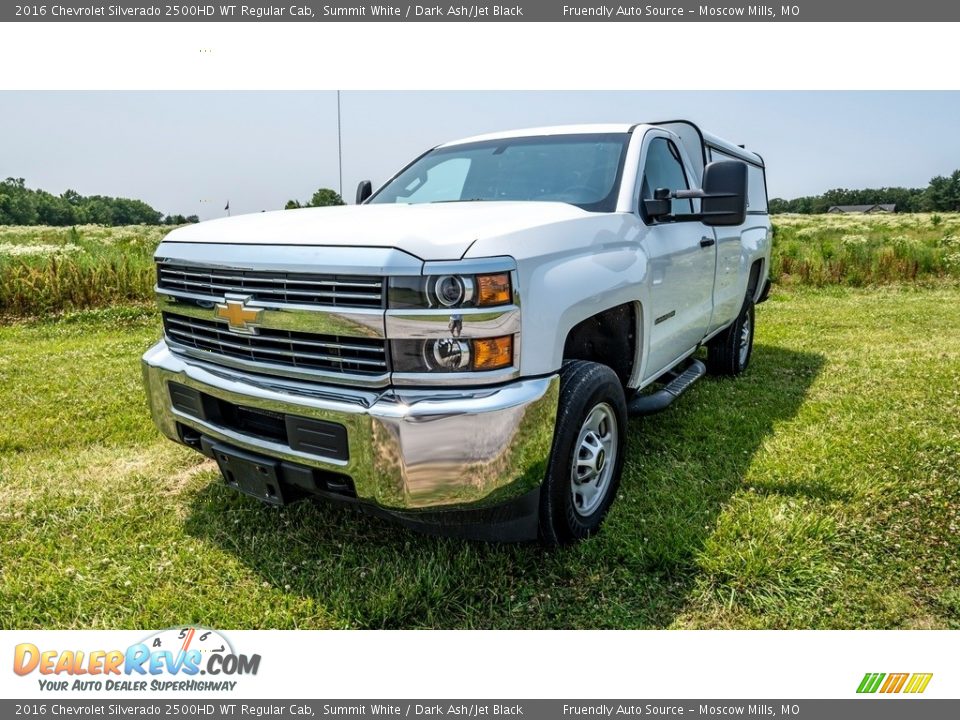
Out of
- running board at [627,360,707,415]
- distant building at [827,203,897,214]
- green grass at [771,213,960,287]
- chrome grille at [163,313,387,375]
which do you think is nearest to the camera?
chrome grille at [163,313,387,375]

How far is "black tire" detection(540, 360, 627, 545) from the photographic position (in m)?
2.57

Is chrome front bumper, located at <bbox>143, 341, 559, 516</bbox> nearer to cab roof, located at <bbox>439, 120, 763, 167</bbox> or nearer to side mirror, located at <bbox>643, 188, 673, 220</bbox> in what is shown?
side mirror, located at <bbox>643, 188, 673, 220</bbox>

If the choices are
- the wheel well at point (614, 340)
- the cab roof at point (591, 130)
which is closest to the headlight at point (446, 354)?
the wheel well at point (614, 340)

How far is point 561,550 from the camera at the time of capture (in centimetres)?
281

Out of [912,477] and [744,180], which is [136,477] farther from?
[912,477]

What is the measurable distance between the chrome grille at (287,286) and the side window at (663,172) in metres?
1.88

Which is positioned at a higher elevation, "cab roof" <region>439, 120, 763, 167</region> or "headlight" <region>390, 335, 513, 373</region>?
"cab roof" <region>439, 120, 763, 167</region>

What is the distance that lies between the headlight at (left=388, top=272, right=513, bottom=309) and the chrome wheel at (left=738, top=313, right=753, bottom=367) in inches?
170

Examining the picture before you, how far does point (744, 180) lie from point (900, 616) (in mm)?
2032

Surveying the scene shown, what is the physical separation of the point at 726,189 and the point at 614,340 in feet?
3.04

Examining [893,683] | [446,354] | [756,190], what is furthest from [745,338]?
[446,354]

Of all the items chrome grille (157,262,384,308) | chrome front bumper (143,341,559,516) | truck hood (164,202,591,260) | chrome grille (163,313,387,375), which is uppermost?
truck hood (164,202,591,260)
